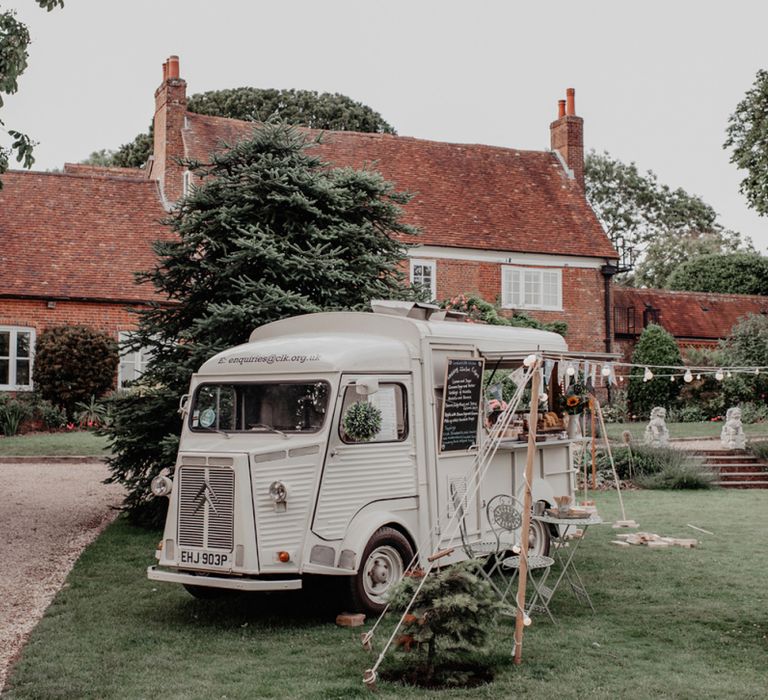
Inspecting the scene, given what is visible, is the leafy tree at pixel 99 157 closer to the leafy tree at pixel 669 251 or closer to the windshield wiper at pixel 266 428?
the leafy tree at pixel 669 251

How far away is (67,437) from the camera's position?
2147cm

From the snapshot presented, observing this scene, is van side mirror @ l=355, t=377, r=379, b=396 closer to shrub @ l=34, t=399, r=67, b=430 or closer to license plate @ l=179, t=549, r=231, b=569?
license plate @ l=179, t=549, r=231, b=569

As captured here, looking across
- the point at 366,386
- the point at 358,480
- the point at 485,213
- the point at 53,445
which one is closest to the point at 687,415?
the point at 485,213

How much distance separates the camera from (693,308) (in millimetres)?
35188

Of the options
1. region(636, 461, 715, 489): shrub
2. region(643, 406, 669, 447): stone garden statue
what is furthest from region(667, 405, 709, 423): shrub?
region(636, 461, 715, 489): shrub

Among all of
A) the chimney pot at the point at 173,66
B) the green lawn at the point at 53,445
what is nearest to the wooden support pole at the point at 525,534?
the green lawn at the point at 53,445

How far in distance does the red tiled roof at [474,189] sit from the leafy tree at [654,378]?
292 centimetres

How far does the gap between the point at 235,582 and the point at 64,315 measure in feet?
59.6

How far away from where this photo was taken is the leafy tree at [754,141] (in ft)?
78.1

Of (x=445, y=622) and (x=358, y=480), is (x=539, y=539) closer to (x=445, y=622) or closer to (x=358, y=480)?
(x=358, y=480)

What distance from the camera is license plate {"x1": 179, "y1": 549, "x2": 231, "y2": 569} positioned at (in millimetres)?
7746

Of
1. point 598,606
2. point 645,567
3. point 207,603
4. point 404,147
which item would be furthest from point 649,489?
point 404,147

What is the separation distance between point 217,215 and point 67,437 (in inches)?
433

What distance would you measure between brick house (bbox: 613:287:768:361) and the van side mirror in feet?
81.9
